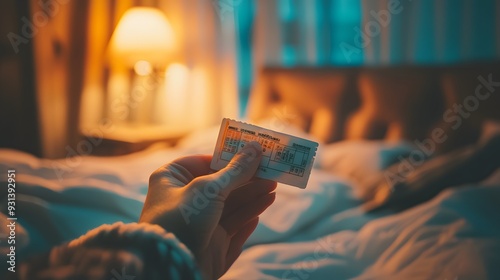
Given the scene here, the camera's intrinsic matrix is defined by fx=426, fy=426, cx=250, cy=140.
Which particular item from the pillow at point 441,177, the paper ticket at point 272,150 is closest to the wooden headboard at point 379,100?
the pillow at point 441,177

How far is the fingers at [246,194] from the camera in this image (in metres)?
0.76

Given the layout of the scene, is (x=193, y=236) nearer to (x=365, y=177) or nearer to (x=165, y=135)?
(x=365, y=177)

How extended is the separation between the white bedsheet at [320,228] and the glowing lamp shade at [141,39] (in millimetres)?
1071

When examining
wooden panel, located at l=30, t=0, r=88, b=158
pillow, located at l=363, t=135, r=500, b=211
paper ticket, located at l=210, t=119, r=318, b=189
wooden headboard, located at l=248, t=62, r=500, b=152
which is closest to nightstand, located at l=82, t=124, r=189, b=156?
wooden panel, located at l=30, t=0, r=88, b=158

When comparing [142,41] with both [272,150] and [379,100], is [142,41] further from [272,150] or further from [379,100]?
[272,150]

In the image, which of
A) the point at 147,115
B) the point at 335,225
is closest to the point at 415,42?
the point at 335,225

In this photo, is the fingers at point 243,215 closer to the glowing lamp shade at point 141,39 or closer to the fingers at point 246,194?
the fingers at point 246,194

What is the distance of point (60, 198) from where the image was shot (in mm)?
844

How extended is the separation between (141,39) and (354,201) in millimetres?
1367

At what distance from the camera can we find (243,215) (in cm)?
77

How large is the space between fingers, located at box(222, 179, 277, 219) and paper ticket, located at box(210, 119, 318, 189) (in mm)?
47

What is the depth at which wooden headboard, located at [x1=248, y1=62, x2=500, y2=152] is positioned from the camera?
53.1 inches

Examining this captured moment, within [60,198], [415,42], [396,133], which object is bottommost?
[60,198]

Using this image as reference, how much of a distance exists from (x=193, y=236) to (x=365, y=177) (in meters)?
0.76
